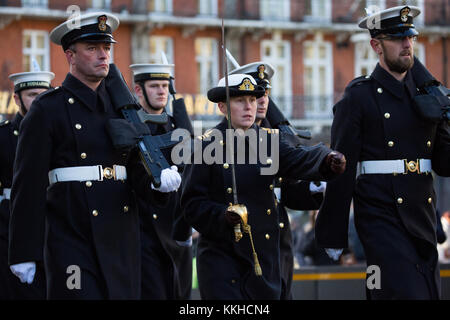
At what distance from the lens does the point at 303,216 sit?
18031 millimetres

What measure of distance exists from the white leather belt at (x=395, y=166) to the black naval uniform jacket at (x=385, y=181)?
0.11ft

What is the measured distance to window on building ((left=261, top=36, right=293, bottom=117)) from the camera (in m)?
37.0

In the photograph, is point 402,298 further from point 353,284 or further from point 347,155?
point 353,284

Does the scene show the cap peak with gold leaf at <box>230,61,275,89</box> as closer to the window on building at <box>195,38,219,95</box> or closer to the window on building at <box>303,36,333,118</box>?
the window on building at <box>195,38,219,95</box>

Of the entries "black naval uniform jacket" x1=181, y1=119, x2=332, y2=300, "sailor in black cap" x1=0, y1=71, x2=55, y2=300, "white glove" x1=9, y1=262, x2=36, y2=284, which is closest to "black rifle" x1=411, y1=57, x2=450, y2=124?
"black naval uniform jacket" x1=181, y1=119, x2=332, y2=300

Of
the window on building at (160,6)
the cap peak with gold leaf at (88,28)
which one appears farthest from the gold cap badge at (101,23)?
the window on building at (160,6)

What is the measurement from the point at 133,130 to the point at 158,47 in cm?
2845

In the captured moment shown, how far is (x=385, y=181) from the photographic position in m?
7.07

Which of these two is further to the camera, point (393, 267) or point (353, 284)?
point (353, 284)

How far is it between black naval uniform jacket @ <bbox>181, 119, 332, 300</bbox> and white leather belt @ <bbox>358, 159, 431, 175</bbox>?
0.56 metres

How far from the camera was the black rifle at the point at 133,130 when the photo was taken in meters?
6.57

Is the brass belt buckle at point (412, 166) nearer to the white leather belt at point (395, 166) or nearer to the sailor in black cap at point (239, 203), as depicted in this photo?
the white leather belt at point (395, 166)
